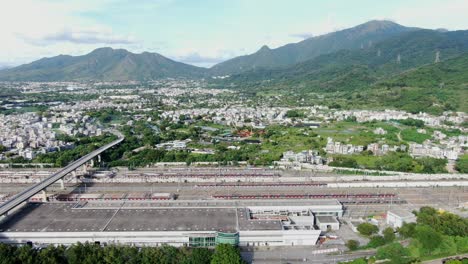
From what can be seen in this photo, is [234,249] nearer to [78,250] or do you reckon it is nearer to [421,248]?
[78,250]

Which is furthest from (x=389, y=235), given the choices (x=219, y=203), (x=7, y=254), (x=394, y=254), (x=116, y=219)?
(x=7, y=254)

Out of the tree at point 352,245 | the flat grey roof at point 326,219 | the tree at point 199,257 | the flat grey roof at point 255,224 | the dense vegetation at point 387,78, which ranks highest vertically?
the dense vegetation at point 387,78

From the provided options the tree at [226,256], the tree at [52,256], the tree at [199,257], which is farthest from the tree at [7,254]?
the tree at [226,256]

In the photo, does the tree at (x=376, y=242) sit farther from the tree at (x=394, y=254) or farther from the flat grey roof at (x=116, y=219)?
the flat grey roof at (x=116, y=219)

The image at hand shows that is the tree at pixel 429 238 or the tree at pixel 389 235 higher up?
the tree at pixel 429 238

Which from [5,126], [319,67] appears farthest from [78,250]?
[319,67]

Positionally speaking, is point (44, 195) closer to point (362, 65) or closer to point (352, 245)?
point (352, 245)

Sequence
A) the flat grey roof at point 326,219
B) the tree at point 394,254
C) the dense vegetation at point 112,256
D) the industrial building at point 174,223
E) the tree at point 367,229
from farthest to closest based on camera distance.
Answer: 1. the flat grey roof at point 326,219
2. the tree at point 367,229
3. the industrial building at point 174,223
4. the tree at point 394,254
5. the dense vegetation at point 112,256

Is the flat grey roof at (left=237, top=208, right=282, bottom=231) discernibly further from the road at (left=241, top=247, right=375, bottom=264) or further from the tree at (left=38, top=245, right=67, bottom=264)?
the tree at (left=38, top=245, right=67, bottom=264)
